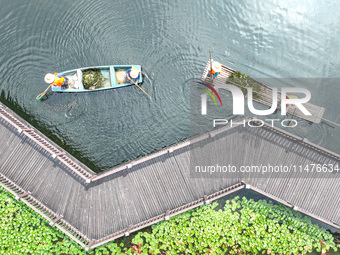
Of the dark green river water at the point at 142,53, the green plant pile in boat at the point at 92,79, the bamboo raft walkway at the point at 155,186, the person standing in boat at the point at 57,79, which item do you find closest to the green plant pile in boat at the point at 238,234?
the bamboo raft walkway at the point at 155,186

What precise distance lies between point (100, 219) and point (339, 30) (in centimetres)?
1874

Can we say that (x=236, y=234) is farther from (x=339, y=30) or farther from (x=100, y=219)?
(x=339, y=30)

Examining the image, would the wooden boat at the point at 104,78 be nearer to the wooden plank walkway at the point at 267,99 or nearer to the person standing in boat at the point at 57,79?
the person standing in boat at the point at 57,79

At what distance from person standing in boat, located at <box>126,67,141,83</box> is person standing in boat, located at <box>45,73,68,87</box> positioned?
12.5 ft

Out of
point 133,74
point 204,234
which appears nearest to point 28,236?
point 204,234

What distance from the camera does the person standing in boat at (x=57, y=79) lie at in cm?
1506

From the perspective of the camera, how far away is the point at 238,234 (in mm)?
16031

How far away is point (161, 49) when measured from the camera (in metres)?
17.2

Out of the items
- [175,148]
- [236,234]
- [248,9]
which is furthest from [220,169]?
[248,9]

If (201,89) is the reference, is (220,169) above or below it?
below

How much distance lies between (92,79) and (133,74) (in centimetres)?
266

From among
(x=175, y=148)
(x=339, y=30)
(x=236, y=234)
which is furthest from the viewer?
(x=339, y=30)

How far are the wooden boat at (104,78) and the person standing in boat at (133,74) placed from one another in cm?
22

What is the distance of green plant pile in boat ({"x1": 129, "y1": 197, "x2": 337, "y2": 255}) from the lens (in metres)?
15.9
